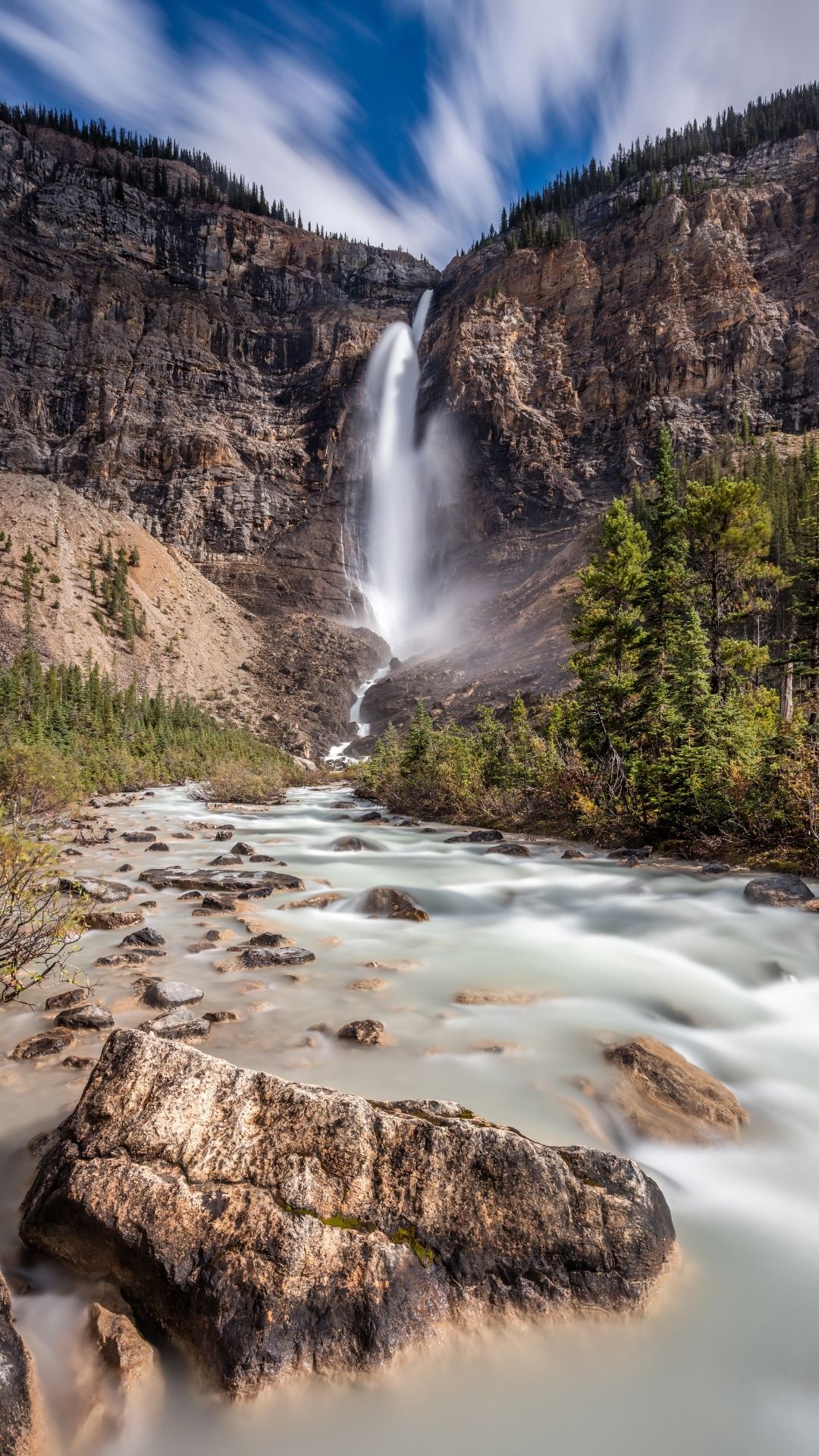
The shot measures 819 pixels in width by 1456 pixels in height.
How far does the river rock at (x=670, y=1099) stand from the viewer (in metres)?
3.91

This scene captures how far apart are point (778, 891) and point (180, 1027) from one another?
751 centimetres

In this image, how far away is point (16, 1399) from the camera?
1.89 metres

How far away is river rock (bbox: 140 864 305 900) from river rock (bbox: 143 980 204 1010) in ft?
13.7

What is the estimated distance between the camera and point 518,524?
85.6 meters

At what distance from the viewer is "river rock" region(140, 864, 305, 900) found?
1005 cm

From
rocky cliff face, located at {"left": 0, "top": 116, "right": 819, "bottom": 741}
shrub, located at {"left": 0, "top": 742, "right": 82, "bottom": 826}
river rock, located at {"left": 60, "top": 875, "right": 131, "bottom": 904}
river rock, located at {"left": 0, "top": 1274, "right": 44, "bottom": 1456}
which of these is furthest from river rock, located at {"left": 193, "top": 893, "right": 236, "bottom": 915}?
rocky cliff face, located at {"left": 0, "top": 116, "right": 819, "bottom": 741}

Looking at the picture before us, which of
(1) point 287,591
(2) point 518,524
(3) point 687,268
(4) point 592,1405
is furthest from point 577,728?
(3) point 687,268

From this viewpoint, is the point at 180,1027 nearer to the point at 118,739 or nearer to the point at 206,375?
the point at 118,739

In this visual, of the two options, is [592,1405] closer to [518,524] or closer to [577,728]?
[577,728]

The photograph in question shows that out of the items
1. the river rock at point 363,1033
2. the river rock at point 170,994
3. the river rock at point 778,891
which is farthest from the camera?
the river rock at point 778,891

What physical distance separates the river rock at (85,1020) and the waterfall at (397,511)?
79.8m

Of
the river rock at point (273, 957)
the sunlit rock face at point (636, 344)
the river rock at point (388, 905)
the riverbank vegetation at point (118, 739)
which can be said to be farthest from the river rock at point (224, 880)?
the sunlit rock face at point (636, 344)

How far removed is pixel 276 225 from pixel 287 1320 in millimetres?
171595

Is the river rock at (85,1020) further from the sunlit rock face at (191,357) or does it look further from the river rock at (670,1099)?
the sunlit rock face at (191,357)
